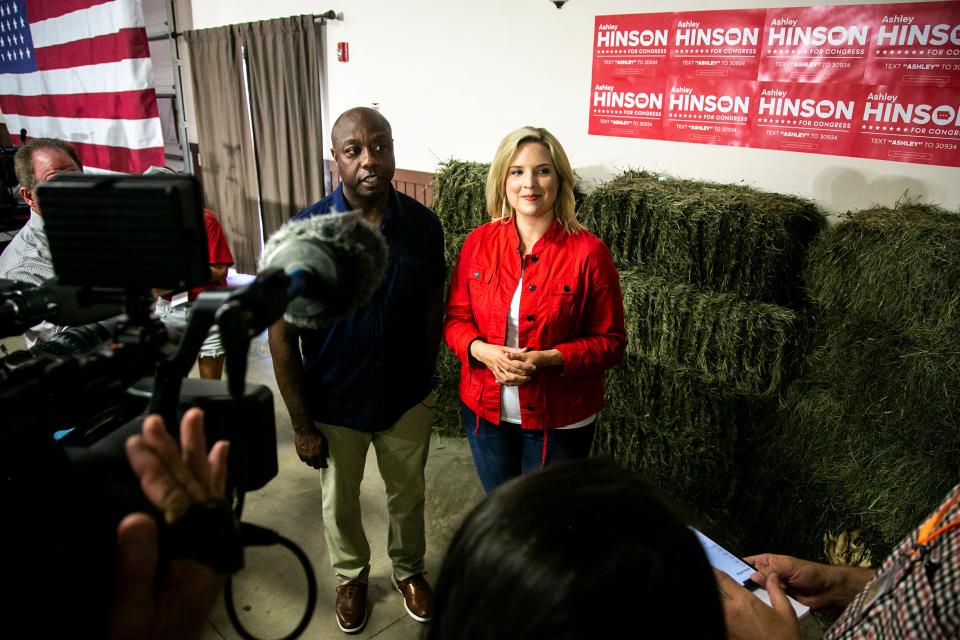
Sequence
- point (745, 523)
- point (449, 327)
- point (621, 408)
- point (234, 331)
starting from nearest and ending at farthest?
point (234, 331) → point (449, 327) → point (745, 523) → point (621, 408)

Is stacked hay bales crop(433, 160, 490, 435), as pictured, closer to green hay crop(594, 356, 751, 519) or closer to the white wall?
the white wall

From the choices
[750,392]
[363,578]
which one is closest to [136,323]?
[363,578]

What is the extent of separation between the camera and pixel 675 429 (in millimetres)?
2707

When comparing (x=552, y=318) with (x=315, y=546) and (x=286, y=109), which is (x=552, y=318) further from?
(x=286, y=109)

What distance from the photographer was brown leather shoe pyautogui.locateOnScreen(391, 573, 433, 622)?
229 centimetres

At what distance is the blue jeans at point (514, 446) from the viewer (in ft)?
6.48

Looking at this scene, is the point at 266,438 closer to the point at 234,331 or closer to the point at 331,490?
the point at 234,331

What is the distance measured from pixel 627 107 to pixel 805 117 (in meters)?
0.80

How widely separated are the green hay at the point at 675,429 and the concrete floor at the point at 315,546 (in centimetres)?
88

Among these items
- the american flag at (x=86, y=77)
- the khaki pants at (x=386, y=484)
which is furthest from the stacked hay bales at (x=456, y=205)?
the american flag at (x=86, y=77)

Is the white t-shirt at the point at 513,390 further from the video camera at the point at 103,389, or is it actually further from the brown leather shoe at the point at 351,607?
the video camera at the point at 103,389

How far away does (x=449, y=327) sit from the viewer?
2080 mm

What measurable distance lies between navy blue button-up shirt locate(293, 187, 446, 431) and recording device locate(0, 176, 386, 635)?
1263 millimetres

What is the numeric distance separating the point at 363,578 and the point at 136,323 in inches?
75.2
